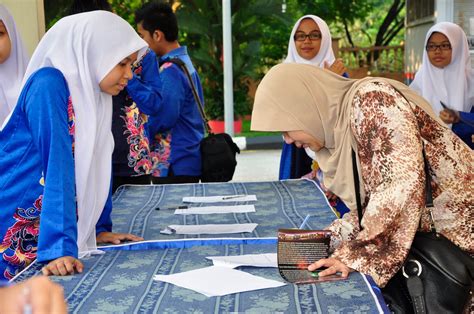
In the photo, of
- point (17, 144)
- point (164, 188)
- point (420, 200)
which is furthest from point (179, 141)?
point (420, 200)

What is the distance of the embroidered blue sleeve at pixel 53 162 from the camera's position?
7.30 ft

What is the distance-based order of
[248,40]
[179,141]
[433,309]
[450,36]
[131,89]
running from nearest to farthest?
[433,309], [131,89], [179,141], [450,36], [248,40]

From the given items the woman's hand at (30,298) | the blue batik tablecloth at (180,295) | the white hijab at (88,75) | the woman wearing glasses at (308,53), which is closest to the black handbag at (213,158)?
the woman wearing glasses at (308,53)

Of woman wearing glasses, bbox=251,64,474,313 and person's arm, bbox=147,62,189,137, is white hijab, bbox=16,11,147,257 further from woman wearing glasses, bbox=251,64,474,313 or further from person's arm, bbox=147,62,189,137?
person's arm, bbox=147,62,189,137

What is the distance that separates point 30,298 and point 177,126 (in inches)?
146

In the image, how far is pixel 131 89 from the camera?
3.64 m

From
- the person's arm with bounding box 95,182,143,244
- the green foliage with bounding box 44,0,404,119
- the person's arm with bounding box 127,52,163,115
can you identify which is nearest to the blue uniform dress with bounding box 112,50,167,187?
the person's arm with bounding box 127,52,163,115

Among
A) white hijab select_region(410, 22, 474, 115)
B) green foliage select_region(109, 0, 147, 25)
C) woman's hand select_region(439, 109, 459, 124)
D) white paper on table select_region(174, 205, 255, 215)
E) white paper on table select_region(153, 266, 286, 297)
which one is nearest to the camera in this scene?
white paper on table select_region(153, 266, 286, 297)

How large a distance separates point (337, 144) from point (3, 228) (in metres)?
→ 1.08

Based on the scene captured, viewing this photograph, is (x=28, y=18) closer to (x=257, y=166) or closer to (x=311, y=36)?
(x=311, y=36)

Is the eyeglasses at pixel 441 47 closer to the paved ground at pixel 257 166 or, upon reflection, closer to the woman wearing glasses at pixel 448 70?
the woman wearing glasses at pixel 448 70

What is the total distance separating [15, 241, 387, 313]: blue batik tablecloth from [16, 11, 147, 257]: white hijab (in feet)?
0.79

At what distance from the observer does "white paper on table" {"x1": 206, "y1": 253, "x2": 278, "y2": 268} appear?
2294mm

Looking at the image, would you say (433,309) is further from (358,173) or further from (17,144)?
(17,144)
